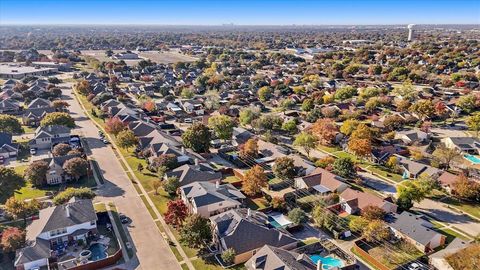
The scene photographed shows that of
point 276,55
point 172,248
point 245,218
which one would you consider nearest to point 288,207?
point 245,218

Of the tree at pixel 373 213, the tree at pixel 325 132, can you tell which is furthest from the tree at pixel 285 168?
the tree at pixel 325 132

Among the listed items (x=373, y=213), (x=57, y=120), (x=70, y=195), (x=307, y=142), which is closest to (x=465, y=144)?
(x=307, y=142)

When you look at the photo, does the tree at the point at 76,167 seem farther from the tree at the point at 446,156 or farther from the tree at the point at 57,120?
the tree at the point at 446,156

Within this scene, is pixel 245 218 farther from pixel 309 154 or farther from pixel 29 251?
pixel 309 154

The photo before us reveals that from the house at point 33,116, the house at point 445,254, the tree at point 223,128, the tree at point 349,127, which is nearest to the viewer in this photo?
the house at point 445,254

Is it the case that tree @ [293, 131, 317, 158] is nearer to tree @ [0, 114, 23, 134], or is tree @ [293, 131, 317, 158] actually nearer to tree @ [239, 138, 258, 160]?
tree @ [239, 138, 258, 160]

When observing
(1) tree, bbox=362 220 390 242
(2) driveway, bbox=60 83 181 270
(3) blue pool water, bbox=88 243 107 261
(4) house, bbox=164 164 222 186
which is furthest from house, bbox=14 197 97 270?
(1) tree, bbox=362 220 390 242
